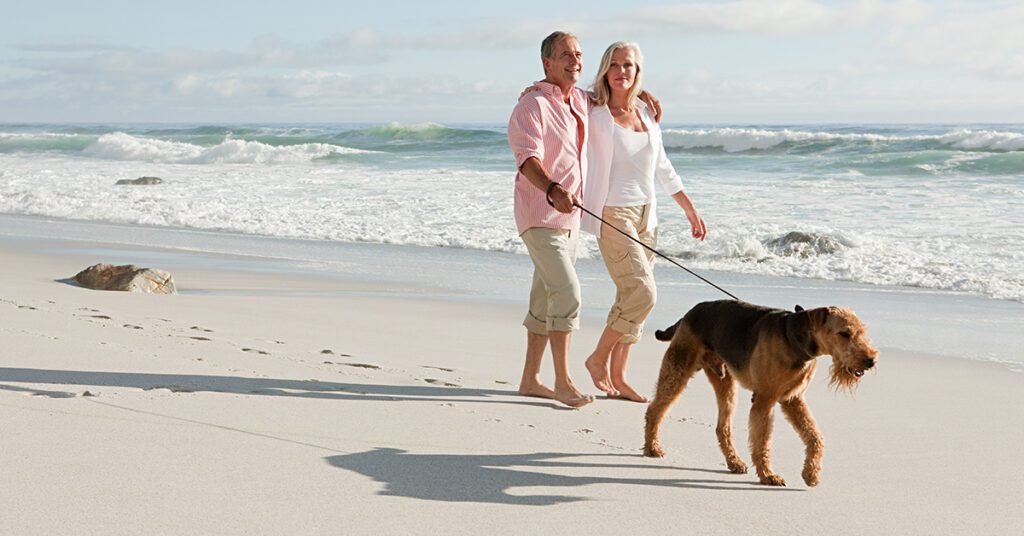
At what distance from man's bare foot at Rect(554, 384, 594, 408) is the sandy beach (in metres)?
0.05

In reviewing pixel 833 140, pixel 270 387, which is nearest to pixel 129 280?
pixel 270 387

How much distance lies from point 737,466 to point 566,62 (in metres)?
2.05

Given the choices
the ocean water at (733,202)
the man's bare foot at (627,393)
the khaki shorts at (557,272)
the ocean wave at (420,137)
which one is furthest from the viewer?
the ocean wave at (420,137)

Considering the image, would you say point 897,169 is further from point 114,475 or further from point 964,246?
point 114,475

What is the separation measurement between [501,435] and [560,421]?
1.51 feet

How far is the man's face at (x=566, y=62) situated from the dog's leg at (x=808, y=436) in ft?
6.34

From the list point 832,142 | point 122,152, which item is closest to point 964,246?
point 832,142

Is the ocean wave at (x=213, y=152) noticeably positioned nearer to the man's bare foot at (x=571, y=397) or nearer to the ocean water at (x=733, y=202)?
the ocean water at (x=733, y=202)

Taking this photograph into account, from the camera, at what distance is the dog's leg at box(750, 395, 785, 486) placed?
12.7 ft

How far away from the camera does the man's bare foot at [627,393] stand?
5.41 m

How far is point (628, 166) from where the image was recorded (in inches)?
209

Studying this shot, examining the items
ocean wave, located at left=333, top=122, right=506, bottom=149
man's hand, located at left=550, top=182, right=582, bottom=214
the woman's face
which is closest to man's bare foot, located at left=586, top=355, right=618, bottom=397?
man's hand, located at left=550, top=182, right=582, bottom=214

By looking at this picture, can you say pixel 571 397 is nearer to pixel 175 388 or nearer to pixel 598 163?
pixel 598 163

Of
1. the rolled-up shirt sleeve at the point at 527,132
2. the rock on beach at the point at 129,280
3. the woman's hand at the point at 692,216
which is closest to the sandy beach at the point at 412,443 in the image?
the woman's hand at the point at 692,216
